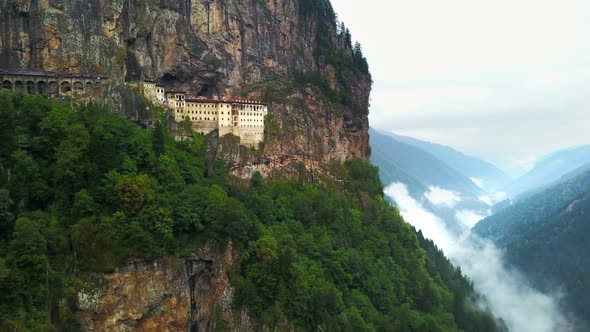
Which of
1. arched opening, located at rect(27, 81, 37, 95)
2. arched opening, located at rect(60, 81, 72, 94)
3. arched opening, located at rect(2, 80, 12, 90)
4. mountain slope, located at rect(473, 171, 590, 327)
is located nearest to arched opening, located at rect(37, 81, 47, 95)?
arched opening, located at rect(27, 81, 37, 95)

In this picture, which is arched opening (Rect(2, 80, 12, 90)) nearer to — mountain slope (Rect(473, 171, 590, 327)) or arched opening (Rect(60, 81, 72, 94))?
arched opening (Rect(60, 81, 72, 94))

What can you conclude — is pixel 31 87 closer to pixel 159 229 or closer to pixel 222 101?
pixel 222 101

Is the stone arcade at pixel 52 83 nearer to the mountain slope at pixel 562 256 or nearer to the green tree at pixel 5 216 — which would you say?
the green tree at pixel 5 216

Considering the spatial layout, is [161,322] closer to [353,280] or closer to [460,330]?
[353,280]

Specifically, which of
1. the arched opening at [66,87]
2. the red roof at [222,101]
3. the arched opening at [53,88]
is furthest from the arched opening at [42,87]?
the red roof at [222,101]

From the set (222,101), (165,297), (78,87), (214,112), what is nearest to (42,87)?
(78,87)
